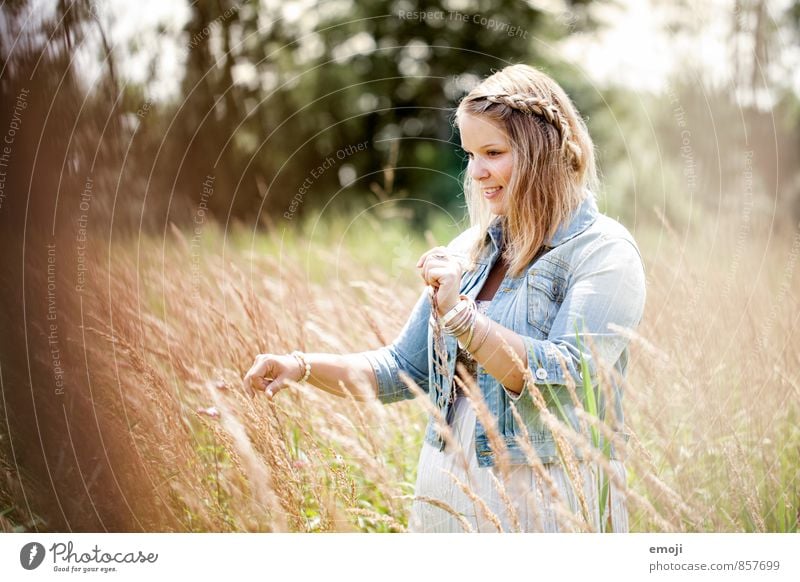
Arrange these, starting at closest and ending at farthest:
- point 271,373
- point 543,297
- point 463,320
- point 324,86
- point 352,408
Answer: point 463,320 → point 543,297 → point 271,373 → point 352,408 → point 324,86

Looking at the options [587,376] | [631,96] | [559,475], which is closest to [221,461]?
[559,475]

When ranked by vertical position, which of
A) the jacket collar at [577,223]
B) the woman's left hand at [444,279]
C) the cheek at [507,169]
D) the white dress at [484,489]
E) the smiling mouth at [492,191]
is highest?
the cheek at [507,169]

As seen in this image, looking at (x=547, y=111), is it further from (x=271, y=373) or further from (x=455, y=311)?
(x=271, y=373)

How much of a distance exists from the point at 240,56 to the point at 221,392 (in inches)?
116

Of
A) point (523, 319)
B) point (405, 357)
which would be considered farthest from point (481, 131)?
point (405, 357)

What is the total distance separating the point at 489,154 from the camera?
5.58 ft

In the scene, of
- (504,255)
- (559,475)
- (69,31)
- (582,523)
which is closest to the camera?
(582,523)

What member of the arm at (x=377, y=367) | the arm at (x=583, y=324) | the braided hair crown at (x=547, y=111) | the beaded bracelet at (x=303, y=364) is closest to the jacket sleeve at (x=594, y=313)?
the arm at (x=583, y=324)

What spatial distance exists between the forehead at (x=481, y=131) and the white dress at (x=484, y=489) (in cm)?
36

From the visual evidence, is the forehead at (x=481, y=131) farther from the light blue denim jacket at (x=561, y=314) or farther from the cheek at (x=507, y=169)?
the light blue denim jacket at (x=561, y=314)

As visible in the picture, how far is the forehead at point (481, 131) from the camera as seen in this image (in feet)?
5.51

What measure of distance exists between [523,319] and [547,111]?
455 millimetres
